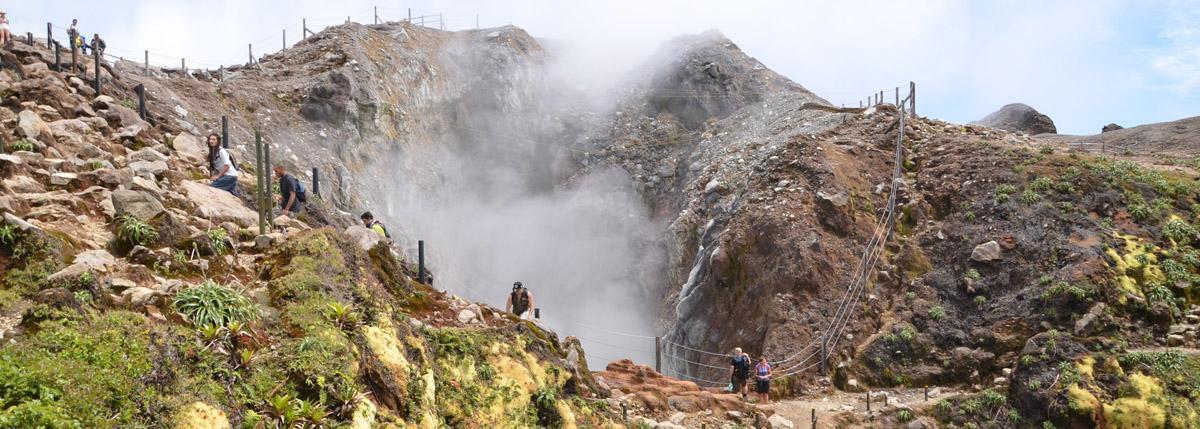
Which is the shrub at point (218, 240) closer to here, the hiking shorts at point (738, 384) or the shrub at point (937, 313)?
the hiking shorts at point (738, 384)

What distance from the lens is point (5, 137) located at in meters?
12.0

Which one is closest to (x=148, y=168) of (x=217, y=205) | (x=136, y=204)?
(x=217, y=205)

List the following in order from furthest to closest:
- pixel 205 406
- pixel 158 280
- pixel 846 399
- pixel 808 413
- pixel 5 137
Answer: pixel 846 399 < pixel 808 413 < pixel 5 137 < pixel 158 280 < pixel 205 406

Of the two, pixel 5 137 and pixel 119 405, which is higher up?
pixel 5 137

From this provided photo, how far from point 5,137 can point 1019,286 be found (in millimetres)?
20355

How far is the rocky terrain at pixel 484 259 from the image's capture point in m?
7.46

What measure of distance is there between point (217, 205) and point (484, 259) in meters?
25.5

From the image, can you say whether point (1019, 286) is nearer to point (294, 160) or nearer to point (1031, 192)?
point (1031, 192)

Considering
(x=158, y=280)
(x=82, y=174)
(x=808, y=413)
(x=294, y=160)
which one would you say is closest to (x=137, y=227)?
(x=158, y=280)

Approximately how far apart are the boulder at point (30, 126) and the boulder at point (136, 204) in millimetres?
3226

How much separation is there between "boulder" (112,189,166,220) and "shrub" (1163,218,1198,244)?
21047 millimetres

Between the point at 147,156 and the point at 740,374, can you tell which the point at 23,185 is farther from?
the point at 740,374

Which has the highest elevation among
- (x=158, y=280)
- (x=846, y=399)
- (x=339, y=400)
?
(x=158, y=280)

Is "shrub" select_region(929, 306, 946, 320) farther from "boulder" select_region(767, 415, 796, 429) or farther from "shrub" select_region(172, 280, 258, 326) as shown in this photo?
"shrub" select_region(172, 280, 258, 326)
